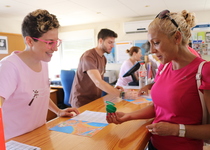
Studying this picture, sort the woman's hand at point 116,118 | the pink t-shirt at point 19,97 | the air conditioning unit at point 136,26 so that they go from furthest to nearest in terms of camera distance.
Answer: the air conditioning unit at point 136,26, the woman's hand at point 116,118, the pink t-shirt at point 19,97

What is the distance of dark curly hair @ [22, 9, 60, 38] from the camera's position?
46.9 inches

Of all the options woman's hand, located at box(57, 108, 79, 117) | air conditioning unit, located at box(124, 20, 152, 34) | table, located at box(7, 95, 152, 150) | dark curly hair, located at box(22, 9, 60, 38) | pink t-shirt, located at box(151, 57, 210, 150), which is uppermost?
air conditioning unit, located at box(124, 20, 152, 34)

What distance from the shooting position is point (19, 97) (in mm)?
1143

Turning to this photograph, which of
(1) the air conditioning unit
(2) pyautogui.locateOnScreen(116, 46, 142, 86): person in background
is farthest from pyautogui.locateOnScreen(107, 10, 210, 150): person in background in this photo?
(1) the air conditioning unit

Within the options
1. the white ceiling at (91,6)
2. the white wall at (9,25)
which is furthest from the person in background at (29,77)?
the white wall at (9,25)

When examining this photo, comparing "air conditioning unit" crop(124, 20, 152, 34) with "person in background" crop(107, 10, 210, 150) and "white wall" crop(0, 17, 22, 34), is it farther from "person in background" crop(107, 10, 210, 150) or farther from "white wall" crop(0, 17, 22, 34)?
"person in background" crop(107, 10, 210, 150)

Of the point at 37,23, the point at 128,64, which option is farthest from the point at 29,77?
the point at 128,64

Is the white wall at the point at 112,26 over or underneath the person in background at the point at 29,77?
over

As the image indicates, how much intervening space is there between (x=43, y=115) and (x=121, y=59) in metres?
4.40

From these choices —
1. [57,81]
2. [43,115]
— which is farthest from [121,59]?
[43,115]

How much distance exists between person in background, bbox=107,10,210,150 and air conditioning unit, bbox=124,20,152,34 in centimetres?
411

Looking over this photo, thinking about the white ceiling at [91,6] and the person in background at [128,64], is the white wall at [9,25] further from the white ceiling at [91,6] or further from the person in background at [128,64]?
the person in background at [128,64]

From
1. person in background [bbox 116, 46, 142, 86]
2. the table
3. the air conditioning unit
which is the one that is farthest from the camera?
the air conditioning unit

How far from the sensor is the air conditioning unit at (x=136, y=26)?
5012 millimetres
